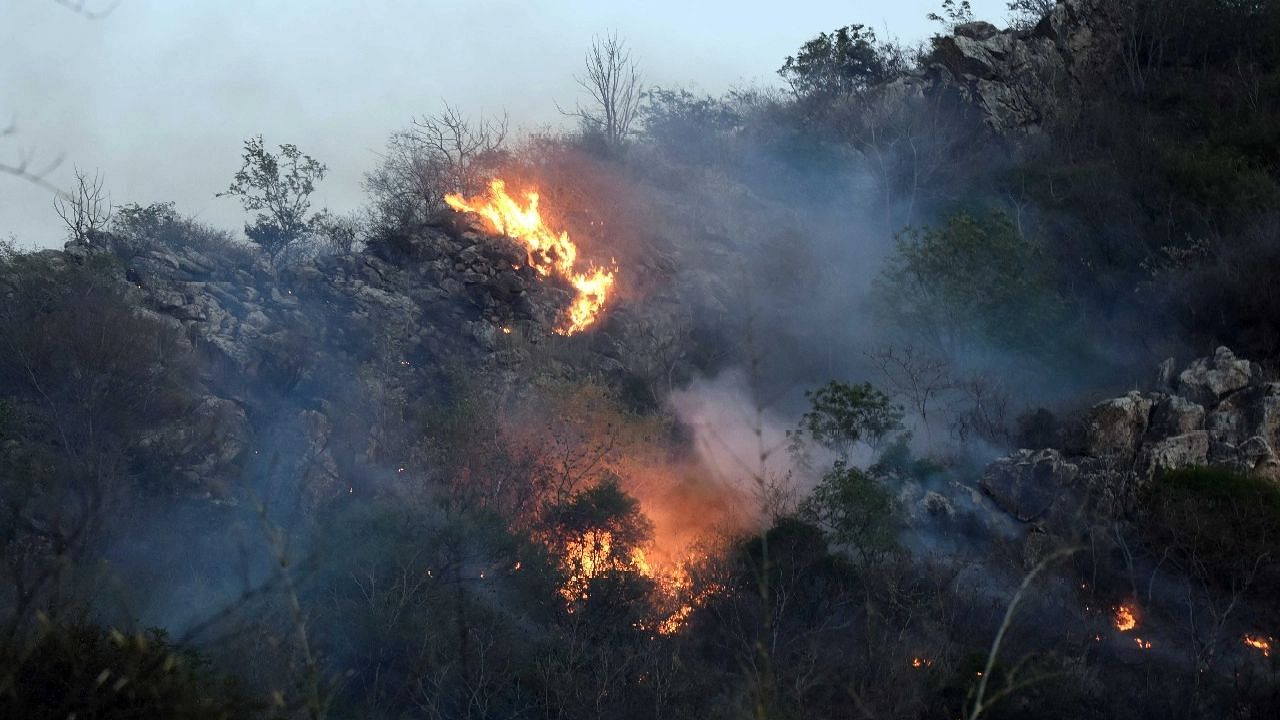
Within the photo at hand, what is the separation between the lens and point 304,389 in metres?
35.4

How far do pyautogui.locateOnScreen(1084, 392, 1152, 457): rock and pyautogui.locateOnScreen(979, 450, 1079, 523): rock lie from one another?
→ 759mm

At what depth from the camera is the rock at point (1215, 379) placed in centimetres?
2572

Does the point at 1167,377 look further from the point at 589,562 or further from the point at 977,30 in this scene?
the point at 977,30

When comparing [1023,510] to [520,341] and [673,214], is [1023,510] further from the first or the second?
[673,214]

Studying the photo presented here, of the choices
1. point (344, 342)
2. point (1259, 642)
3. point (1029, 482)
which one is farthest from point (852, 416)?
point (344, 342)

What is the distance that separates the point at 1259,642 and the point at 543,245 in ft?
95.0

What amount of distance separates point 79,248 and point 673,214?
22.3 metres

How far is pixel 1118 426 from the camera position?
25.5m

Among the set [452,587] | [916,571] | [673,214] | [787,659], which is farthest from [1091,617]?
[673,214]

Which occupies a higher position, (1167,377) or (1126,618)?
(1167,377)

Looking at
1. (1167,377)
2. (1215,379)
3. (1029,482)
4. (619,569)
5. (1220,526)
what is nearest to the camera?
(1220,526)

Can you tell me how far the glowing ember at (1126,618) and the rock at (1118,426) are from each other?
416cm

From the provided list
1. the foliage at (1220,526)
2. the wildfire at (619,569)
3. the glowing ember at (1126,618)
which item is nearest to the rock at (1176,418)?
the foliage at (1220,526)

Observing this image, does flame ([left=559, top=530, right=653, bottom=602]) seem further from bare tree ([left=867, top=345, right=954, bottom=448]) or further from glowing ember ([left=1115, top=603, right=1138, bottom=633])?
glowing ember ([left=1115, top=603, right=1138, bottom=633])
